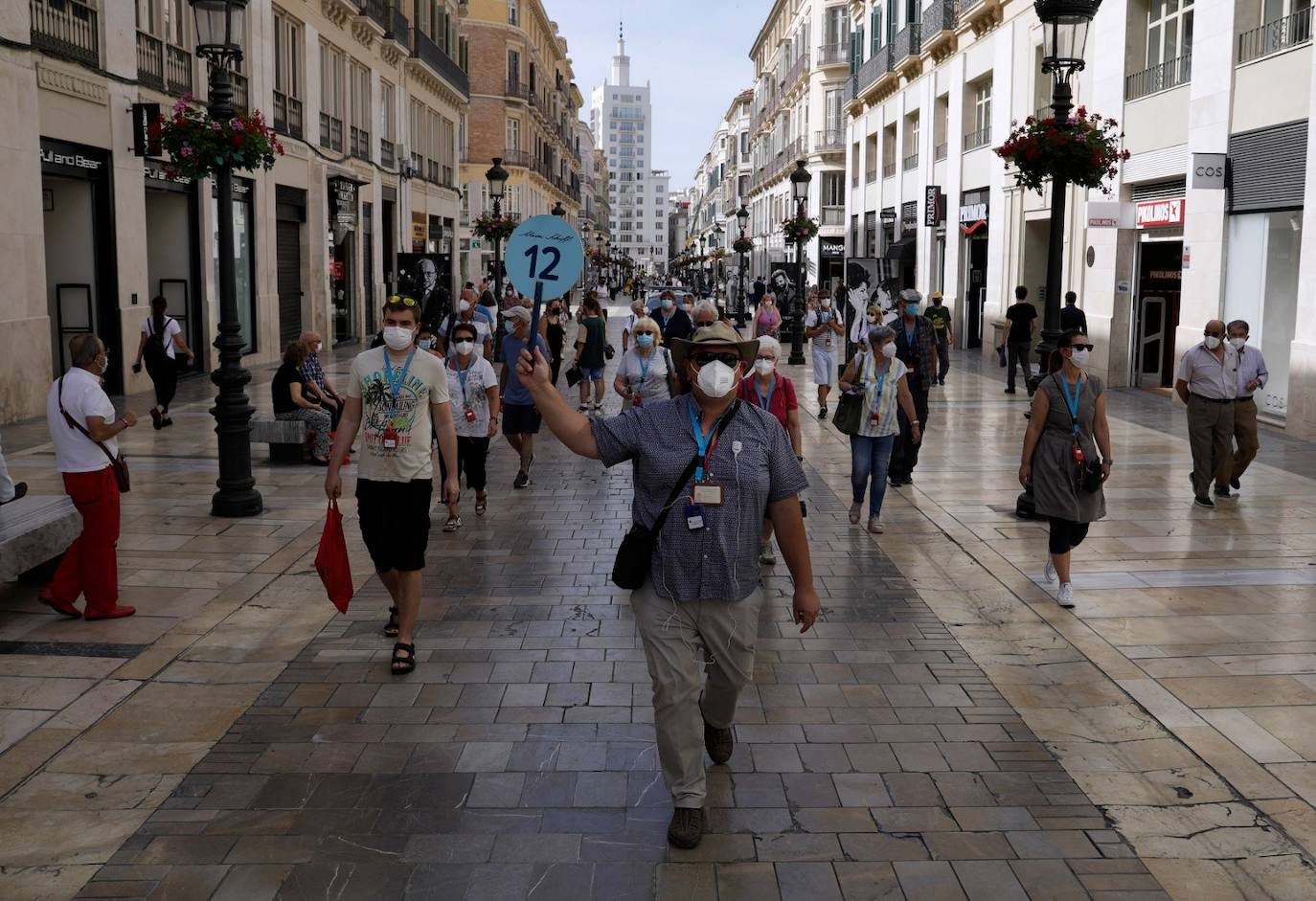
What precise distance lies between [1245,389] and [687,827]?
8428 millimetres

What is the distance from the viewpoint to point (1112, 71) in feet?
72.4

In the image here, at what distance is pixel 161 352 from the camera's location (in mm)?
15352

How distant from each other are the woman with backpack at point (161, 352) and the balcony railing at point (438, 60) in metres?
25.3

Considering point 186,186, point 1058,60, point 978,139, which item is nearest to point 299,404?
point 1058,60

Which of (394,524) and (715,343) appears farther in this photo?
(394,524)

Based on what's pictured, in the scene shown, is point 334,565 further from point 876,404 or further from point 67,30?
point 67,30

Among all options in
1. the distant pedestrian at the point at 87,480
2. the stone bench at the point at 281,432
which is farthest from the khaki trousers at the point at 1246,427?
→ the distant pedestrian at the point at 87,480

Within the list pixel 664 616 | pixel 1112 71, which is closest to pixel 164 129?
pixel 664 616

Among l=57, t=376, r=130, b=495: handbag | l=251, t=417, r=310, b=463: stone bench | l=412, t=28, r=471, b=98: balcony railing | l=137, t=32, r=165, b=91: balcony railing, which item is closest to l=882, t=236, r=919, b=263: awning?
l=412, t=28, r=471, b=98: balcony railing

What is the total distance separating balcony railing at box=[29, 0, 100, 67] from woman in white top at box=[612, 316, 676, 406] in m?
9.98

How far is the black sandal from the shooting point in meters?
6.36

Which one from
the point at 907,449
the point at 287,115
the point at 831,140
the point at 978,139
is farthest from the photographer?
the point at 831,140

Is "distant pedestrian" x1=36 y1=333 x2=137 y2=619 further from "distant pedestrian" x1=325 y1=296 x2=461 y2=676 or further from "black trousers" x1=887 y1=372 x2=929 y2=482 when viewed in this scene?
"black trousers" x1=887 y1=372 x2=929 y2=482

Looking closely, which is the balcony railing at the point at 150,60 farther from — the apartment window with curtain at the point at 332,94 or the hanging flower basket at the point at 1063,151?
the hanging flower basket at the point at 1063,151
